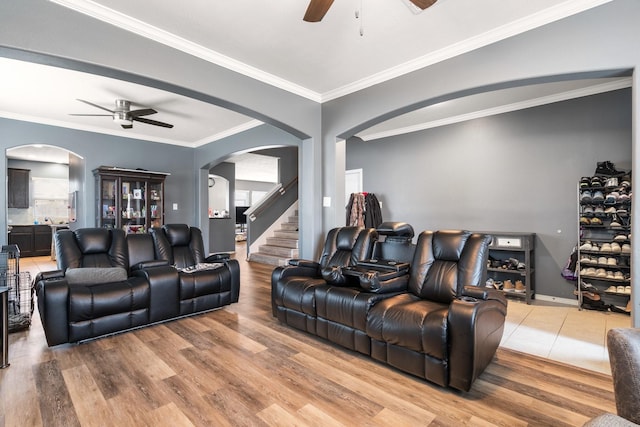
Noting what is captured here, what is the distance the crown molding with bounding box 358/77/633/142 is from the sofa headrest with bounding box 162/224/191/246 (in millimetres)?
3948

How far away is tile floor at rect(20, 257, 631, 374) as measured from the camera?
2.65m

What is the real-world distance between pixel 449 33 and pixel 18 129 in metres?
6.50

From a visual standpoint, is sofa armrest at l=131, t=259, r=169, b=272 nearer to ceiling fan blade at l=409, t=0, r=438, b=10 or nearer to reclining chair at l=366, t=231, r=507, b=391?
→ reclining chair at l=366, t=231, r=507, b=391

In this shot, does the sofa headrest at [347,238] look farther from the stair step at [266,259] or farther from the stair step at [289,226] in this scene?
the stair step at [289,226]

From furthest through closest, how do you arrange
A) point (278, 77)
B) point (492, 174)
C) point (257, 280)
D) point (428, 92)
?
point (257, 280) < point (492, 174) < point (278, 77) < point (428, 92)

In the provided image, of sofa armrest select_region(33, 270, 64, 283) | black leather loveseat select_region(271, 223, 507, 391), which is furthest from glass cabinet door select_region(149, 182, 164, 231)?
black leather loveseat select_region(271, 223, 507, 391)

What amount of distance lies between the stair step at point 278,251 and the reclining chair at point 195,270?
2.73 meters

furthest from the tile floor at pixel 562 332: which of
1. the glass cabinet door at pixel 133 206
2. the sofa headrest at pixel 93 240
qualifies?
the glass cabinet door at pixel 133 206

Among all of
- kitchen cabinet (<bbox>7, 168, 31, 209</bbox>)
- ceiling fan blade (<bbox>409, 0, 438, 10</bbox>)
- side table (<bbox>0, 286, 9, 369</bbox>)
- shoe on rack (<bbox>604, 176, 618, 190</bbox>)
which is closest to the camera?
ceiling fan blade (<bbox>409, 0, 438, 10</bbox>)

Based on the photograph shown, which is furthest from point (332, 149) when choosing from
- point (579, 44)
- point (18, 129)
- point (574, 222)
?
point (18, 129)

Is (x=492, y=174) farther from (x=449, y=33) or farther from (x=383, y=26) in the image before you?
(x=383, y=26)

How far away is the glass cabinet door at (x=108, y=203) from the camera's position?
18.6ft

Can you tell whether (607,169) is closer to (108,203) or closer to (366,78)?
(366,78)

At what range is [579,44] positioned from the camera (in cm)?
243
